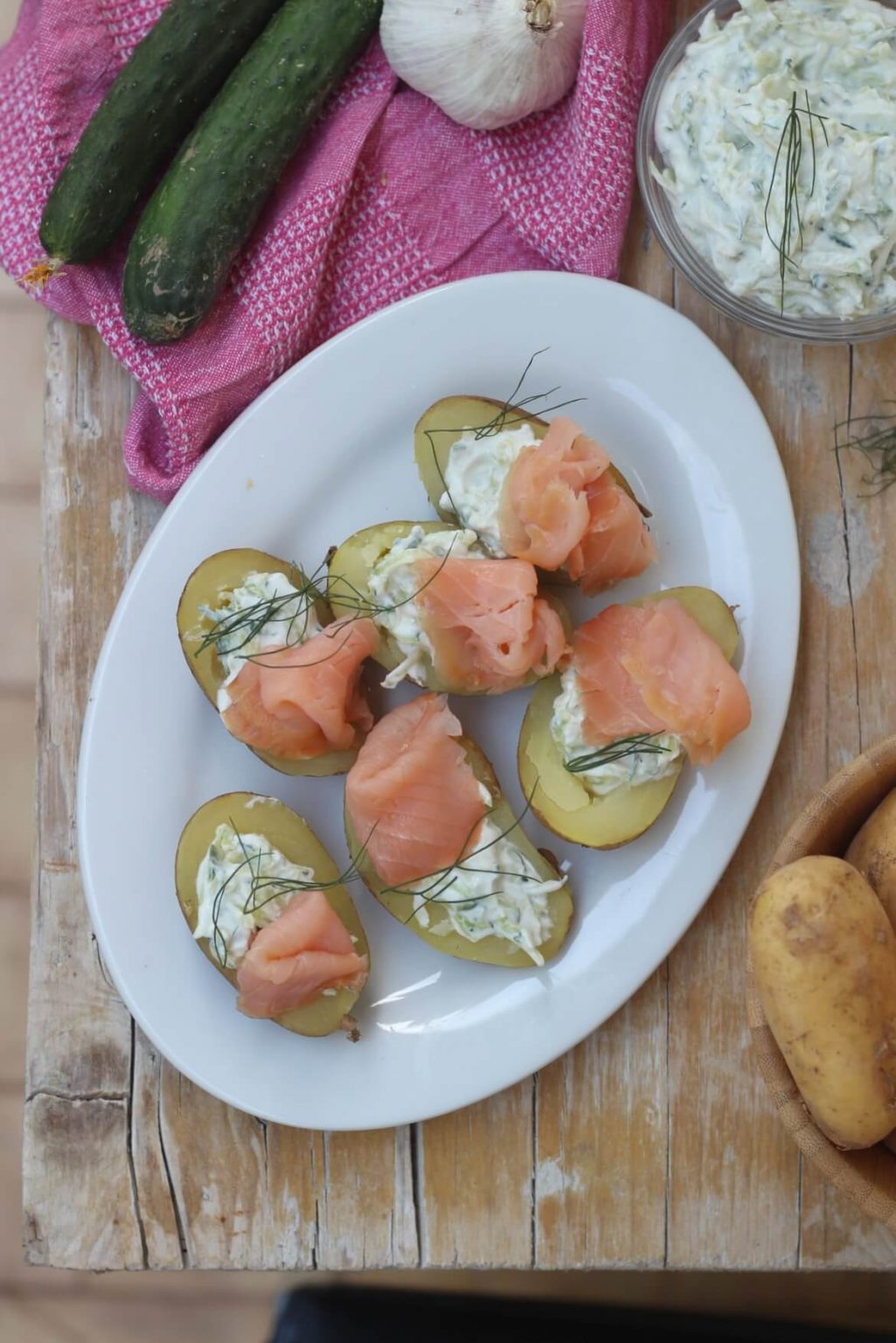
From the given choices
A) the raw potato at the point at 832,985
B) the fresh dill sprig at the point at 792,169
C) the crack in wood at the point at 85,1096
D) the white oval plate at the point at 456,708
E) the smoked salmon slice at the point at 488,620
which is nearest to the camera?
the raw potato at the point at 832,985

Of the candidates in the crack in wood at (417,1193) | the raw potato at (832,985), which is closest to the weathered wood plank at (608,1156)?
the crack in wood at (417,1193)

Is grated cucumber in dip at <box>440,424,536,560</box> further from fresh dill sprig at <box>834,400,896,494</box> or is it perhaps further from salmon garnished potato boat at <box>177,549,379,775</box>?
fresh dill sprig at <box>834,400,896,494</box>

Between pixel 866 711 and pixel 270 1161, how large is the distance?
3.41 ft

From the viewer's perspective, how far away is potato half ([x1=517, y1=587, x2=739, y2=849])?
1485mm

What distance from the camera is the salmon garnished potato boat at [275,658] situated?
1.48 metres

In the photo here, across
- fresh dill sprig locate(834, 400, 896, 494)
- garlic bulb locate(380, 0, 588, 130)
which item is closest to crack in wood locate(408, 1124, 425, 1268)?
fresh dill sprig locate(834, 400, 896, 494)

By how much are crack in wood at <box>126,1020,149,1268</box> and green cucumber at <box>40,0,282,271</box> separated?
3.55 ft

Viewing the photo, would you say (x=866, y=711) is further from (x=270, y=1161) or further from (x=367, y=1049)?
(x=270, y=1161)

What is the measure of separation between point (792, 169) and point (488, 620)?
631mm

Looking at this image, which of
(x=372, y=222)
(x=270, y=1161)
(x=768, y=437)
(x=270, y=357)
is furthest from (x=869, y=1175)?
(x=372, y=222)

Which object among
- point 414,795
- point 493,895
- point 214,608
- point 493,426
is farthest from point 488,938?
point 493,426

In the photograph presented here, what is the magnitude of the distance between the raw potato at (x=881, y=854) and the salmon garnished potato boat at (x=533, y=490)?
429 mm

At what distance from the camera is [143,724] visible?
5.24ft

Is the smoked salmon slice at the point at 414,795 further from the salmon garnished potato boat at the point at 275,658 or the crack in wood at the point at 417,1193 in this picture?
the crack in wood at the point at 417,1193
